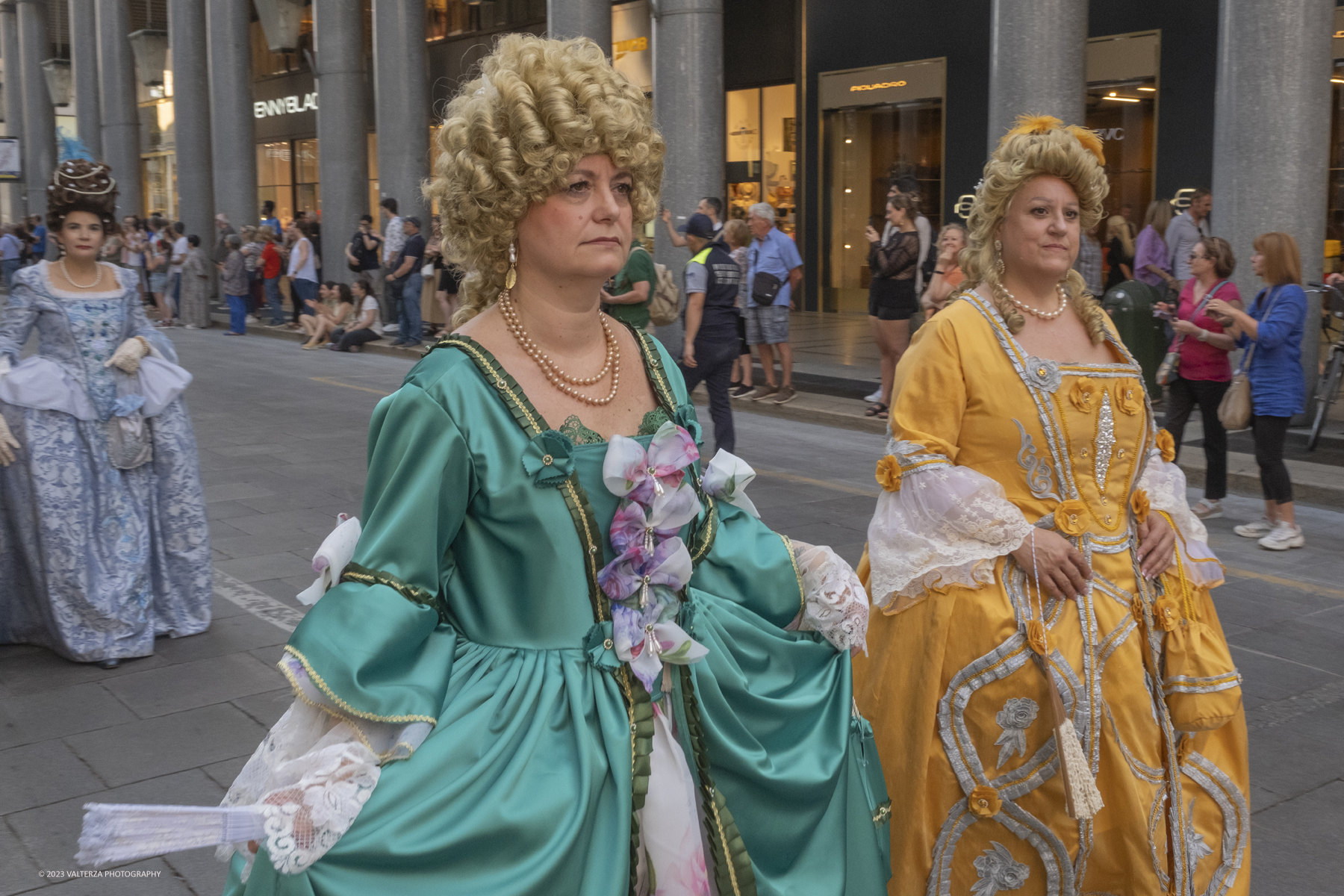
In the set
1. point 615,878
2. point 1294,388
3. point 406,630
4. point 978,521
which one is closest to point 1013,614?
point 978,521

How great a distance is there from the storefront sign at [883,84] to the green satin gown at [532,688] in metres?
18.1

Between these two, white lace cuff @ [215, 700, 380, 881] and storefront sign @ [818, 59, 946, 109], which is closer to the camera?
white lace cuff @ [215, 700, 380, 881]

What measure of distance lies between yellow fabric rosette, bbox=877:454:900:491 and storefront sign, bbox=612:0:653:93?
2033 centimetres

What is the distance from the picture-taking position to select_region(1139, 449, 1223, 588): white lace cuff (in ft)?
10.9

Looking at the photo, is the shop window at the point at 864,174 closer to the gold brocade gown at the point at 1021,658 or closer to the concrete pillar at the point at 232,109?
the concrete pillar at the point at 232,109

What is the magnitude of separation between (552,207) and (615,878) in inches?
44.0

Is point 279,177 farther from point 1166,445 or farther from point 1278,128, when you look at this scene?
point 1166,445

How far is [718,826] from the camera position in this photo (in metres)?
2.24

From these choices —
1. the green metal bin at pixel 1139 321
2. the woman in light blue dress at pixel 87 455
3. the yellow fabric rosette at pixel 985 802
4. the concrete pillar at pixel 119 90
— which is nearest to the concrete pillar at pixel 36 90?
the concrete pillar at pixel 119 90

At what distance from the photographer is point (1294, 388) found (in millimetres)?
7590

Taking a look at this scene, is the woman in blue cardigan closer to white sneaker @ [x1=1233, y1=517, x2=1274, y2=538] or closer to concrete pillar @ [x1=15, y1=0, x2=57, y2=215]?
white sneaker @ [x1=1233, y1=517, x2=1274, y2=538]

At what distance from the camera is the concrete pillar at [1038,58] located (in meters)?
11.9

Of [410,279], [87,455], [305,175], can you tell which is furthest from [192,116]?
[87,455]

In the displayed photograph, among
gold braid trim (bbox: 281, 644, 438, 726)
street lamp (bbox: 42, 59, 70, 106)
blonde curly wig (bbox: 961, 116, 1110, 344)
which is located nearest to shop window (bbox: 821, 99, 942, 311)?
blonde curly wig (bbox: 961, 116, 1110, 344)
